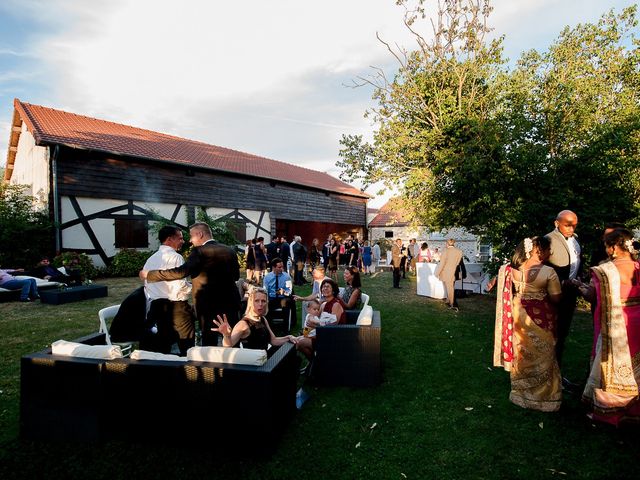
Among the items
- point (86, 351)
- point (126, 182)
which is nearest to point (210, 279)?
Result: point (86, 351)

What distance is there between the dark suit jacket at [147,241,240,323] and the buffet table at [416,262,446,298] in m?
6.85

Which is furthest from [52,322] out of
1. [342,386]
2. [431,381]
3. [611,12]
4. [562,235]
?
[611,12]

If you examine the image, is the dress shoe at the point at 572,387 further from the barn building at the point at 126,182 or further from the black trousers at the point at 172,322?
the barn building at the point at 126,182

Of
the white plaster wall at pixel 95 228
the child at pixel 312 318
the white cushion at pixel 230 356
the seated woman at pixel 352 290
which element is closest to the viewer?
the white cushion at pixel 230 356

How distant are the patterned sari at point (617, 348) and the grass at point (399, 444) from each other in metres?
0.21

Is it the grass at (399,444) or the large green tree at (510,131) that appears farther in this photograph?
the large green tree at (510,131)

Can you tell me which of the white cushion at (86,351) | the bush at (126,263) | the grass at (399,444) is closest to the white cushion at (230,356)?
the grass at (399,444)

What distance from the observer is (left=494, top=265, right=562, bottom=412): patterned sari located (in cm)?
329

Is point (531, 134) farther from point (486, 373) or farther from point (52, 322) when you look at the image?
point (52, 322)

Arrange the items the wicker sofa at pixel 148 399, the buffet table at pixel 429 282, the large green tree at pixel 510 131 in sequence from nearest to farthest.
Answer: the wicker sofa at pixel 148 399 < the large green tree at pixel 510 131 < the buffet table at pixel 429 282

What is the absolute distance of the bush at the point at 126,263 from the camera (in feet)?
44.0

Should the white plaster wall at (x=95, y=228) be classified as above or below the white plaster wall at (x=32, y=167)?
below

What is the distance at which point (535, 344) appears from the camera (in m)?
3.32

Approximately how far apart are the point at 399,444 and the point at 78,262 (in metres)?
12.8
